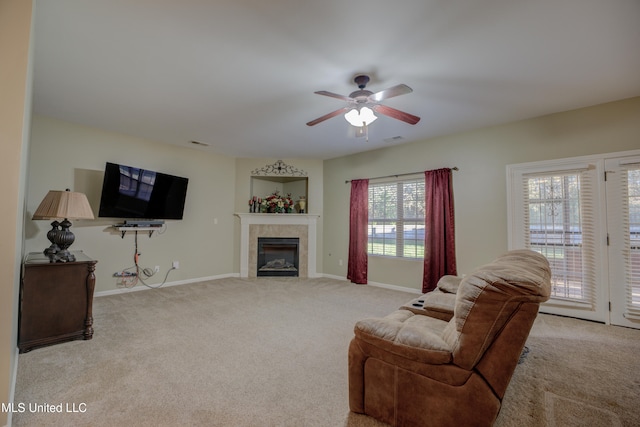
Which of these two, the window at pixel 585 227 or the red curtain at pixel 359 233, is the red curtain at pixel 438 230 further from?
the red curtain at pixel 359 233

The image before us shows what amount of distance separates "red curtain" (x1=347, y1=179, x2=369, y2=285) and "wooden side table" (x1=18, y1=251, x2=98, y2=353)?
4.03 meters

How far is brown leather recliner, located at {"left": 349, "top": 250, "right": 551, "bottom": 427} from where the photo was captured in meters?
1.24

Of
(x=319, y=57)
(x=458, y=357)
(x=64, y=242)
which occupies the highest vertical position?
(x=319, y=57)

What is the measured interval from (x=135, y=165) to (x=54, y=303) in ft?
9.00

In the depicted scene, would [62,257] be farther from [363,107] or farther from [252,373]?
[363,107]

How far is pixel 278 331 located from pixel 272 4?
290cm

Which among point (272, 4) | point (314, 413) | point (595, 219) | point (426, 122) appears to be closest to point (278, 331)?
point (314, 413)

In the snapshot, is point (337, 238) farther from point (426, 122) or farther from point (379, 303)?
point (426, 122)

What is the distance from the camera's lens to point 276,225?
6051 mm

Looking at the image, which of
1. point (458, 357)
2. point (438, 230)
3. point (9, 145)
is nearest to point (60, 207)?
point (9, 145)

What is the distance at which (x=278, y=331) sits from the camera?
2963mm

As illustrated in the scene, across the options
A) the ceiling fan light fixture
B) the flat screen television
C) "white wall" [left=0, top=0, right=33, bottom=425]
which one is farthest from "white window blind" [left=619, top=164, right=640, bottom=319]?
the flat screen television

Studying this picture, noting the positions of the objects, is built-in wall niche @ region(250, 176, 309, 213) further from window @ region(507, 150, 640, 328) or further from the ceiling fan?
window @ region(507, 150, 640, 328)

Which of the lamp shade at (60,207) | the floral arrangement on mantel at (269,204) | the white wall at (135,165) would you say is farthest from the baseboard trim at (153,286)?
the lamp shade at (60,207)
